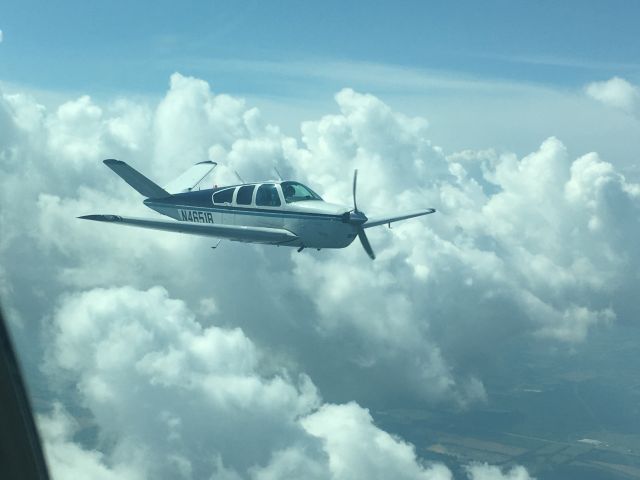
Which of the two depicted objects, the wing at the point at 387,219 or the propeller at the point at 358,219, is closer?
the propeller at the point at 358,219

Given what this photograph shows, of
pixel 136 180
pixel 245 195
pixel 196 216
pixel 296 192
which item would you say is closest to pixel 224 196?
pixel 245 195

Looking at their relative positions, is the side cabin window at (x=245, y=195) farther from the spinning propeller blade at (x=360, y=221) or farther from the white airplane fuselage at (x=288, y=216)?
the spinning propeller blade at (x=360, y=221)

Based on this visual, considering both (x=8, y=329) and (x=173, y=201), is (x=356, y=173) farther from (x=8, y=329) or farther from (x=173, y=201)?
(x=8, y=329)

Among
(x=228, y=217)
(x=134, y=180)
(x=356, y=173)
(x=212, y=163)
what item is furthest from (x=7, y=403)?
(x=212, y=163)

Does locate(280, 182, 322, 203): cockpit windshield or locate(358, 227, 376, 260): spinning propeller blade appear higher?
locate(280, 182, 322, 203): cockpit windshield

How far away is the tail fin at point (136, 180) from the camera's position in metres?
26.7

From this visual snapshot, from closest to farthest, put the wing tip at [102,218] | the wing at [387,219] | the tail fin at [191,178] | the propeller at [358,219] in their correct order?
the wing tip at [102,218], the propeller at [358,219], the wing at [387,219], the tail fin at [191,178]

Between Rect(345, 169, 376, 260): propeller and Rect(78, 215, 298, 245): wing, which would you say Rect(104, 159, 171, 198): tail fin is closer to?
Rect(78, 215, 298, 245): wing

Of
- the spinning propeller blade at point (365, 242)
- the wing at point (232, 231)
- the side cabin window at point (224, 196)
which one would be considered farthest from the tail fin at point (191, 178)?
the spinning propeller blade at point (365, 242)

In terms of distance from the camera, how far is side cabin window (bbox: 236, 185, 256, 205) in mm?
26766

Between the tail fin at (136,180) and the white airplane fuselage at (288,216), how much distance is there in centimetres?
157

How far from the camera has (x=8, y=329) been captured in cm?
465

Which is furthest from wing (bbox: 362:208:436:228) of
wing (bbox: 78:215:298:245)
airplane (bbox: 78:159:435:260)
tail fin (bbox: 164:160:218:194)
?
tail fin (bbox: 164:160:218:194)

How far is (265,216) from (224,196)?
2.60 m
